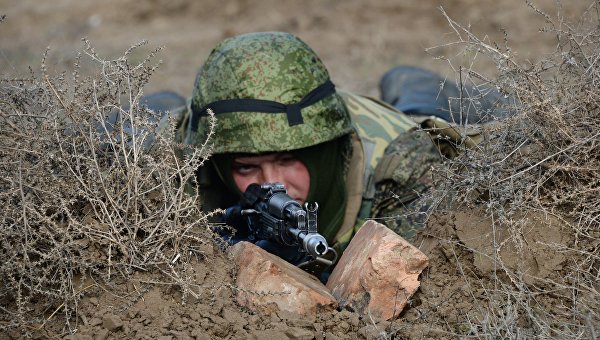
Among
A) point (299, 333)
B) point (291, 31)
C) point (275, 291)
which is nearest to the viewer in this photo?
point (299, 333)

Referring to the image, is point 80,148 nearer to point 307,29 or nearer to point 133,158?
point 133,158

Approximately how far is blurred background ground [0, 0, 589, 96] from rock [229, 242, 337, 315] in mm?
7053

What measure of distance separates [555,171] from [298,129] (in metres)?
1.61

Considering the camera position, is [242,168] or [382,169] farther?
[382,169]

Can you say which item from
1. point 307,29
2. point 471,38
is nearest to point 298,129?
point 471,38

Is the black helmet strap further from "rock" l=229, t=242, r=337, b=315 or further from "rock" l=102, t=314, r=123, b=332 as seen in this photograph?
"rock" l=102, t=314, r=123, b=332

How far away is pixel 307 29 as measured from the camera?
13.0 metres

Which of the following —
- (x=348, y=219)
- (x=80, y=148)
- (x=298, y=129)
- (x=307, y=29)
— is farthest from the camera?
(x=307, y=29)

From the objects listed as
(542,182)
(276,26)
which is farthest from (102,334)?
(276,26)

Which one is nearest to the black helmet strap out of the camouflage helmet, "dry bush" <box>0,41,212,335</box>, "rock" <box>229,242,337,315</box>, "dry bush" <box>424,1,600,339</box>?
the camouflage helmet

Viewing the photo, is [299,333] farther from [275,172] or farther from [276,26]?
[276,26]

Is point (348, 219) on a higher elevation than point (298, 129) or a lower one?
lower

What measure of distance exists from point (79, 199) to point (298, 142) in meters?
1.45

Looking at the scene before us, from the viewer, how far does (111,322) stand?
2.88 metres
